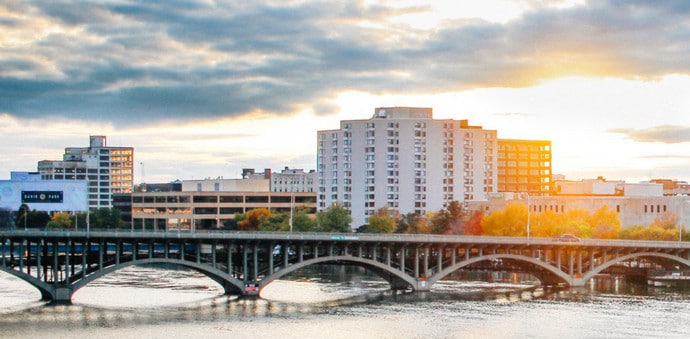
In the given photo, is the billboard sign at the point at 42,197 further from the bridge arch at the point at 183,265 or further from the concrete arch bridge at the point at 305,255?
the bridge arch at the point at 183,265

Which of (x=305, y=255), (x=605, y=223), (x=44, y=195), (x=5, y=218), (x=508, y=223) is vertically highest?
(x=44, y=195)

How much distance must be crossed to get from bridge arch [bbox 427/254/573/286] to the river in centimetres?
230

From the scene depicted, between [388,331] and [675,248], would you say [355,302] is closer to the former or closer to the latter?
[388,331]

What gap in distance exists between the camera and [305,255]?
5384 inches

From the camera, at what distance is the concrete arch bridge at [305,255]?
379ft

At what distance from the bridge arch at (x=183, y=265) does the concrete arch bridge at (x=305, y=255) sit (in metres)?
0.10

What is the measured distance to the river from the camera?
9844cm

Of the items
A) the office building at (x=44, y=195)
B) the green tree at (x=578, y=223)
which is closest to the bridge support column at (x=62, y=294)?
the office building at (x=44, y=195)

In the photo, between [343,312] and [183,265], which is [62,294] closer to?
[183,265]

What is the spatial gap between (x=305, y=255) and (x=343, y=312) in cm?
2456

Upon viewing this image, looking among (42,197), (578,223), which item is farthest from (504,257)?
(42,197)

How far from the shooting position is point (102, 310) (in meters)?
112

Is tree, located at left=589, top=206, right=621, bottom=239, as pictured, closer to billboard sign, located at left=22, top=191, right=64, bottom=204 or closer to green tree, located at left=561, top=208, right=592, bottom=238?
Answer: green tree, located at left=561, top=208, right=592, bottom=238

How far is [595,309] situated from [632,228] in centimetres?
7047
